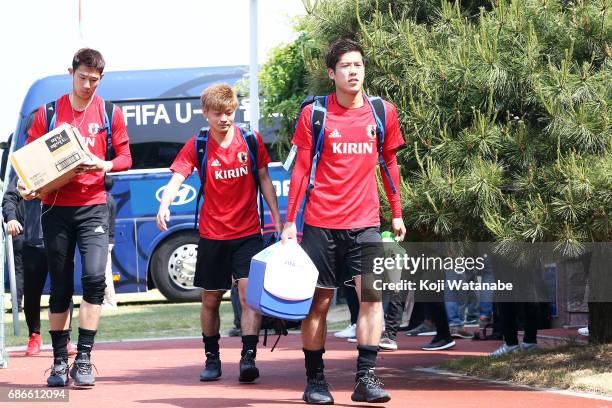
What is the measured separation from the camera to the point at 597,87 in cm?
798

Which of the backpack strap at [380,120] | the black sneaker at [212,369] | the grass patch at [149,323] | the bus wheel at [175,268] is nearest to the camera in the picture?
the backpack strap at [380,120]

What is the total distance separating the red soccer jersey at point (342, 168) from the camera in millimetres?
7676

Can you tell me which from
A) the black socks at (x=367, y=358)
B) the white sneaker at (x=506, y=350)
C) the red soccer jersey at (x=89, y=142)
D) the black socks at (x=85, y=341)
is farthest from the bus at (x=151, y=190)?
the black socks at (x=367, y=358)

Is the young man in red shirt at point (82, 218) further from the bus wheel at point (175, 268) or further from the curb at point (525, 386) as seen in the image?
the bus wheel at point (175, 268)

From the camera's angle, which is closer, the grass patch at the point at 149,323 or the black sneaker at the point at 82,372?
the black sneaker at the point at 82,372

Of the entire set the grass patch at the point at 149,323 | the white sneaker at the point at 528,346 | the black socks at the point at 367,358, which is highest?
the black socks at the point at 367,358

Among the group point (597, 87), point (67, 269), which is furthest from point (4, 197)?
point (597, 87)

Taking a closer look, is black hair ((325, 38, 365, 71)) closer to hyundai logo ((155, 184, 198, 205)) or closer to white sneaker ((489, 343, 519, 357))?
white sneaker ((489, 343, 519, 357))

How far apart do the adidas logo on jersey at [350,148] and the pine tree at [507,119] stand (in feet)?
2.42

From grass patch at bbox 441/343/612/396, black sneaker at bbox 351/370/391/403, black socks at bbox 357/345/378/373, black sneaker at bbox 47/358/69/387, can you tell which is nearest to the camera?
black sneaker at bbox 351/370/391/403

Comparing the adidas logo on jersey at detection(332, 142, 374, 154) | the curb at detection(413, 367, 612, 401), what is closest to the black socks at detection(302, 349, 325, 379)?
the adidas logo on jersey at detection(332, 142, 374, 154)

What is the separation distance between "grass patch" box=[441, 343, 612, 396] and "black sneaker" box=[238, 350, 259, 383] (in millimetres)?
1737

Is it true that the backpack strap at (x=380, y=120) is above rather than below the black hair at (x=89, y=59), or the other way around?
below

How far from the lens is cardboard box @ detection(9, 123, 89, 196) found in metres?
8.34
